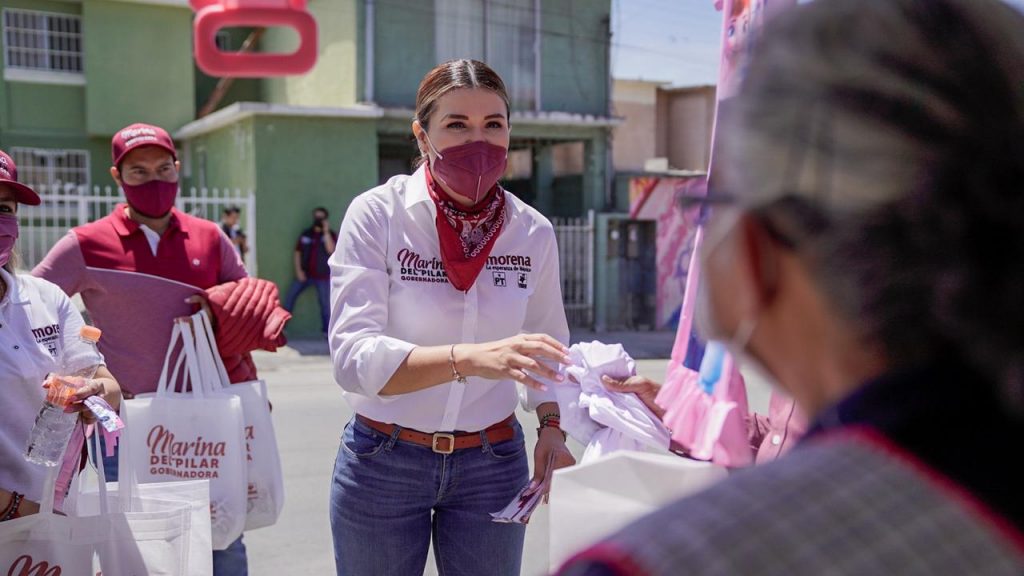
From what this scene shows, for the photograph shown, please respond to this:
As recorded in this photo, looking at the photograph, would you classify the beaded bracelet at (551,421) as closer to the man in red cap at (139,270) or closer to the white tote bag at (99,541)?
the white tote bag at (99,541)

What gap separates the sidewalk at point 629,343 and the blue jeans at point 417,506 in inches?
395

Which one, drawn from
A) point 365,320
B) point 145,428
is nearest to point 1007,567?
point 365,320

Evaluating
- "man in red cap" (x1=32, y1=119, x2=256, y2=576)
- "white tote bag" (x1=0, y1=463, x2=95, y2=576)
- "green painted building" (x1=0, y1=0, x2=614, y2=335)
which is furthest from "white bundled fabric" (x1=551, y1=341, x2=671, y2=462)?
"green painted building" (x1=0, y1=0, x2=614, y2=335)

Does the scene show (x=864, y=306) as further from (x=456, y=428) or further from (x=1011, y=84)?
(x=456, y=428)

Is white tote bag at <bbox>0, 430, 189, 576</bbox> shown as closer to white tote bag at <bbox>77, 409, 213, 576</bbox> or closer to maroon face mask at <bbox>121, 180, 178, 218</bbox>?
white tote bag at <bbox>77, 409, 213, 576</bbox>

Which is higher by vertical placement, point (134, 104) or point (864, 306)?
point (134, 104)

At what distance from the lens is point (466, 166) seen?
2492 millimetres

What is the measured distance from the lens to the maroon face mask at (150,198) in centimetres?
361

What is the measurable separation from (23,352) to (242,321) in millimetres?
858

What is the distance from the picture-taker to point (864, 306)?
2.53ft

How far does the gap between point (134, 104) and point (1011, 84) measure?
788 inches

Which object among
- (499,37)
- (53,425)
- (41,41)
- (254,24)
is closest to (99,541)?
(53,425)

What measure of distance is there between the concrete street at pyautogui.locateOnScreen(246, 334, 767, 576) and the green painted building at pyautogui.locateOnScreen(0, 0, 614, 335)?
3.70 meters

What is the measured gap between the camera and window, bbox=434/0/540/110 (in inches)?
626
